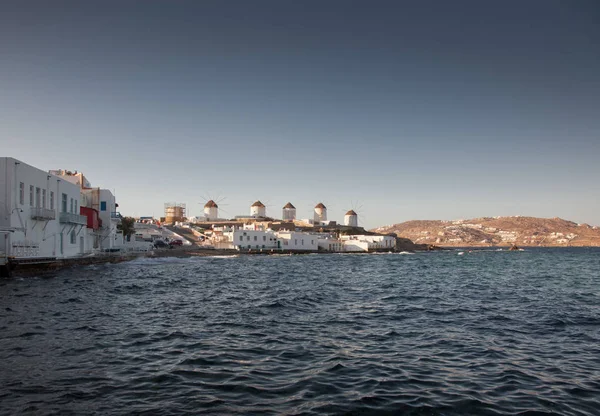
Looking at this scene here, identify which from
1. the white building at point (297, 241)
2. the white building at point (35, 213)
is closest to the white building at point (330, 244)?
the white building at point (297, 241)

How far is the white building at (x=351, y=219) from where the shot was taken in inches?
7111

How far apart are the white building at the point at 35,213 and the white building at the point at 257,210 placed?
114 m

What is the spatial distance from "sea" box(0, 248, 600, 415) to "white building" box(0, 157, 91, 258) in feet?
49.6

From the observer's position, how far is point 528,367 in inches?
477

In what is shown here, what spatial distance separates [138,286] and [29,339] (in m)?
17.5

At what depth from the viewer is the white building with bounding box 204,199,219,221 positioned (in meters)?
163

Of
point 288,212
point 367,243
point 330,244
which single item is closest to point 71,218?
point 330,244

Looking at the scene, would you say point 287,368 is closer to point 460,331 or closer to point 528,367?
point 528,367

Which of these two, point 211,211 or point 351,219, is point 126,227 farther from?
point 351,219

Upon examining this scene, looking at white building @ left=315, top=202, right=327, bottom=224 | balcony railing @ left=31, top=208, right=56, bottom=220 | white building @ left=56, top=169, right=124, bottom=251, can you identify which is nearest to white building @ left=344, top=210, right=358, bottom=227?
white building @ left=315, top=202, right=327, bottom=224

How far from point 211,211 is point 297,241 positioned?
58.8 m

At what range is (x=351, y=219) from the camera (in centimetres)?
18088

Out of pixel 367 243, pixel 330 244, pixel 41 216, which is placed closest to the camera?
pixel 41 216

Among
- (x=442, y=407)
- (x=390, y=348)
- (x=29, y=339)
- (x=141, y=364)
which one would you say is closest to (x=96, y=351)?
(x=141, y=364)
